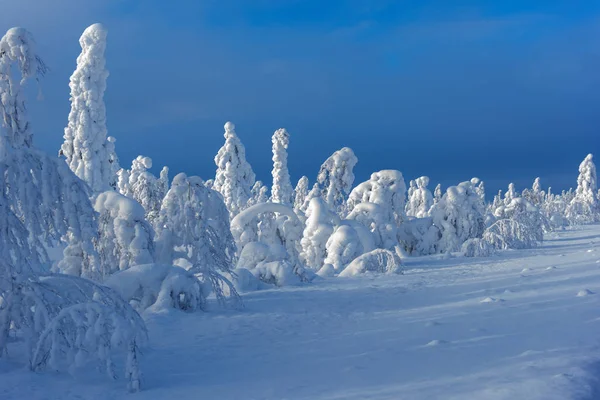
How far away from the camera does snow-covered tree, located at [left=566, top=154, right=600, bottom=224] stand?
60.7m

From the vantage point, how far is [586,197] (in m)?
61.3

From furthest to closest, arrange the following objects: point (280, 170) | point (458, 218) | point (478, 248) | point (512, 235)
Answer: point (280, 170), point (458, 218), point (512, 235), point (478, 248)

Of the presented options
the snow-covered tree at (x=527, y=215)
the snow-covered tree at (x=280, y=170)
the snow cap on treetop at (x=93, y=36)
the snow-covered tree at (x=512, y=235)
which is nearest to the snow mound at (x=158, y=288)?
the snow cap on treetop at (x=93, y=36)

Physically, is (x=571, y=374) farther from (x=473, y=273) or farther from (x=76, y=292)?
(x=473, y=273)

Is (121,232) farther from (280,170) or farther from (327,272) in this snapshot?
(280,170)

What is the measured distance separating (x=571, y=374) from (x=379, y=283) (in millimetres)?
8202

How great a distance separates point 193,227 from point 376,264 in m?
6.63

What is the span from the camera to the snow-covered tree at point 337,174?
30.0m

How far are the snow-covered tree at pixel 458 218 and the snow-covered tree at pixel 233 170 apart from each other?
1807 centimetres

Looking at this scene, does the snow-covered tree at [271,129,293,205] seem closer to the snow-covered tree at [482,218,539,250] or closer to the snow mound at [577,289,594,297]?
the snow-covered tree at [482,218,539,250]

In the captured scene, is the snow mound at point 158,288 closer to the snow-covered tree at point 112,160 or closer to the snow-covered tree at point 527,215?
the snow-covered tree at point 112,160

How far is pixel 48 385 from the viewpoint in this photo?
526 cm

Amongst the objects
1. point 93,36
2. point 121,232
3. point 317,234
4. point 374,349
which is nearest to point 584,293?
point 374,349

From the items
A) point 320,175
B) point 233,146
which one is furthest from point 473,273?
point 233,146
